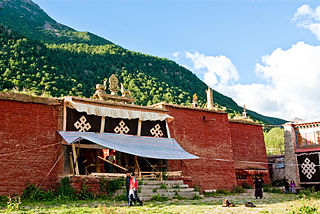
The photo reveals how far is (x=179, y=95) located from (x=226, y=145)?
31250mm

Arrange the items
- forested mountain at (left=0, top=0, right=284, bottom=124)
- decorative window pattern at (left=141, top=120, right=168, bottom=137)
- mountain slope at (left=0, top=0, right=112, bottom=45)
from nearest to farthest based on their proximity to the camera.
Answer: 1. decorative window pattern at (left=141, top=120, right=168, bottom=137)
2. forested mountain at (left=0, top=0, right=284, bottom=124)
3. mountain slope at (left=0, top=0, right=112, bottom=45)

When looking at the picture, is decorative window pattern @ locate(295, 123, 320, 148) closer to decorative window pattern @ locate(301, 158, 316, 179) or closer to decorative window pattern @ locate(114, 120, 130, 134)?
decorative window pattern @ locate(301, 158, 316, 179)

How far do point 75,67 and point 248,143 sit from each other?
3317 cm

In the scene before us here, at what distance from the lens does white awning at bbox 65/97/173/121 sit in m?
15.1

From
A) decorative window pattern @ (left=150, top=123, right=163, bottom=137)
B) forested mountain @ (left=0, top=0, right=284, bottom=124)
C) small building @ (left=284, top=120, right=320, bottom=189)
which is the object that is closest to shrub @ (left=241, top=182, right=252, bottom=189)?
small building @ (left=284, top=120, right=320, bottom=189)

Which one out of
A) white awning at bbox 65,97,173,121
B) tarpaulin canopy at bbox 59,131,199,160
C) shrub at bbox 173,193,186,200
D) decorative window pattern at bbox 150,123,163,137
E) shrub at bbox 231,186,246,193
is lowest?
shrub at bbox 231,186,246,193

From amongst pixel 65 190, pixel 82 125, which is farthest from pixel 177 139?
pixel 65 190

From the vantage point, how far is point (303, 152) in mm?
23000

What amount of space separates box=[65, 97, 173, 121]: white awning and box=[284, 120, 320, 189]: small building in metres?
10.7

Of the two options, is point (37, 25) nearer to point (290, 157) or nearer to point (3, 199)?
point (290, 157)

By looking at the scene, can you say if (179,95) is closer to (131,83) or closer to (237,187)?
(131,83)

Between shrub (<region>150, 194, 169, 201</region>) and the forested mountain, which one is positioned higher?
the forested mountain

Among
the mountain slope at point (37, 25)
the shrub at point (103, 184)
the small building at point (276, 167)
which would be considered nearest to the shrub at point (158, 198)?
the shrub at point (103, 184)

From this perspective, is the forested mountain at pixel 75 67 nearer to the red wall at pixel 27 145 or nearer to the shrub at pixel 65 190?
the red wall at pixel 27 145
